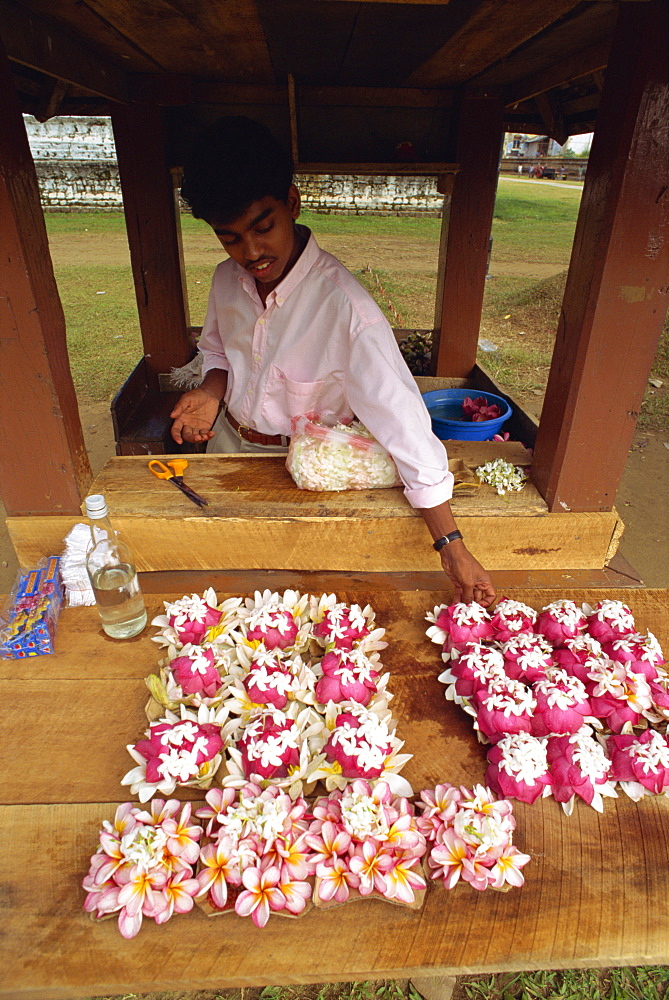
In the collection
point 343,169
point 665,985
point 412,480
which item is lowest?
point 665,985

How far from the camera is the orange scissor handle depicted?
2049 millimetres

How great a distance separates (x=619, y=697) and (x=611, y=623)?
9.5 inches

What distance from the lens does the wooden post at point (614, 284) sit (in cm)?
143

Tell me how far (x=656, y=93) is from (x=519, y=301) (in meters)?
8.39

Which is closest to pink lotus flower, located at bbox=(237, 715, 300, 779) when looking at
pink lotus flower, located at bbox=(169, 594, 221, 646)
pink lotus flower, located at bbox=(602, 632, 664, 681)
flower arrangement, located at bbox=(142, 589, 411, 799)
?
flower arrangement, located at bbox=(142, 589, 411, 799)

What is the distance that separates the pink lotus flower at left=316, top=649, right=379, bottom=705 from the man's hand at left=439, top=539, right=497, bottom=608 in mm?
413

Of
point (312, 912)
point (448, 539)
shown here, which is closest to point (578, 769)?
point (312, 912)

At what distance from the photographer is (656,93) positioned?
4.59 feet

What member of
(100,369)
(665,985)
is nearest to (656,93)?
(665,985)

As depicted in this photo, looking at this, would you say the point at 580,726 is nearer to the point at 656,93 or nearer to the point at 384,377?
the point at 384,377

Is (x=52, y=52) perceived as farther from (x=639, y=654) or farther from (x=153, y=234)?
(x=639, y=654)

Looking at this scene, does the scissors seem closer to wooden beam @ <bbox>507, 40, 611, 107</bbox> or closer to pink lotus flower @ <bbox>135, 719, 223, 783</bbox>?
pink lotus flower @ <bbox>135, 719, 223, 783</bbox>

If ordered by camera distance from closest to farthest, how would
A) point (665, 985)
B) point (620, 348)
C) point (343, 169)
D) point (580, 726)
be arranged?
point (580, 726), point (620, 348), point (665, 985), point (343, 169)

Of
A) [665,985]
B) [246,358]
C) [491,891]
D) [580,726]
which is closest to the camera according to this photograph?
[491,891]
